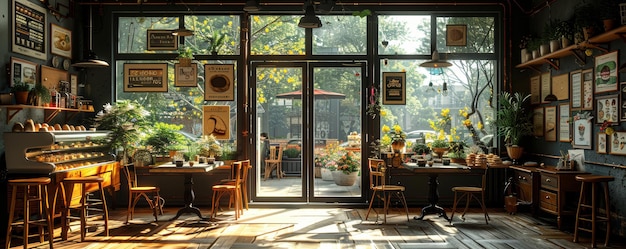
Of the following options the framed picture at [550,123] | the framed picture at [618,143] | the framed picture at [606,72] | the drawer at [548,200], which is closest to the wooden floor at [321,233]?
the drawer at [548,200]

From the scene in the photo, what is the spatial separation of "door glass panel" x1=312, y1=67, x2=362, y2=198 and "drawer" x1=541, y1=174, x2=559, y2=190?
3049 mm

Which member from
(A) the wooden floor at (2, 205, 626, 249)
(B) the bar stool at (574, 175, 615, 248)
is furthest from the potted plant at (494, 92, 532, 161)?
(B) the bar stool at (574, 175, 615, 248)

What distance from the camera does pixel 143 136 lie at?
8.86m

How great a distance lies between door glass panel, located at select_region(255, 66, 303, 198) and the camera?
9.37 m

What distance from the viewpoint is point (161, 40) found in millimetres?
9328

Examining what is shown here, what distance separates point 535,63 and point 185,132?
6.02 m

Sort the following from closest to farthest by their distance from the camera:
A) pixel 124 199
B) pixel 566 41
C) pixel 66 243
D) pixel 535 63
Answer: pixel 66 243 → pixel 566 41 → pixel 535 63 → pixel 124 199

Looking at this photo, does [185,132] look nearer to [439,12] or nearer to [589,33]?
[439,12]

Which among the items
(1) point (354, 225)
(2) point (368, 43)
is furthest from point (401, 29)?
(1) point (354, 225)

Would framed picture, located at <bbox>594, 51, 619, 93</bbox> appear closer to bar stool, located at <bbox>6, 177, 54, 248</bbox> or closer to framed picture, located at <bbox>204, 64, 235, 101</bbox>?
framed picture, located at <bbox>204, 64, 235, 101</bbox>

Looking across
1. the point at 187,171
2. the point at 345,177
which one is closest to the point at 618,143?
the point at 345,177

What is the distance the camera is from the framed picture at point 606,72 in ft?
21.7

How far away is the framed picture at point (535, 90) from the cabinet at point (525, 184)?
123 cm

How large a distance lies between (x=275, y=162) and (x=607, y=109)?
17.2 ft
